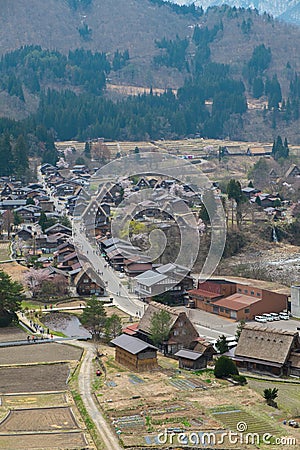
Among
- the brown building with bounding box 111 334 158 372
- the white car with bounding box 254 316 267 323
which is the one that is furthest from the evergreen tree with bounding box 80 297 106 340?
the white car with bounding box 254 316 267 323

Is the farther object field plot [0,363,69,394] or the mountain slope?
the mountain slope

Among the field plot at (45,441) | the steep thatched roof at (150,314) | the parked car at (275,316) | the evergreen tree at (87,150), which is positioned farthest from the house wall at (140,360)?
the evergreen tree at (87,150)

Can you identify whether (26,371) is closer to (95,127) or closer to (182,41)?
(95,127)

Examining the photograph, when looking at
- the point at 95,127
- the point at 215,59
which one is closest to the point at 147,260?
the point at 95,127

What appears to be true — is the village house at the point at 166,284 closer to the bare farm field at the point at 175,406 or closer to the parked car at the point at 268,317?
the parked car at the point at 268,317

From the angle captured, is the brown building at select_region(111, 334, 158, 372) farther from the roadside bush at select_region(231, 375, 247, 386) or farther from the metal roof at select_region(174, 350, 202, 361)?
the roadside bush at select_region(231, 375, 247, 386)

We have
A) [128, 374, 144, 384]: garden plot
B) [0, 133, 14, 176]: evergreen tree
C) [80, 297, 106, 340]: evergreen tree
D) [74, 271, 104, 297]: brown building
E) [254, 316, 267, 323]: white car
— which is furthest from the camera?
[0, 133, 14, 176]: evergreen tree

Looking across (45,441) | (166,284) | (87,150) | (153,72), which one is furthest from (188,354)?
(153,72)
